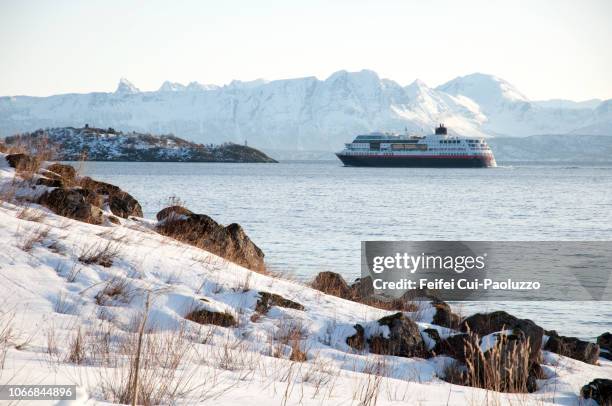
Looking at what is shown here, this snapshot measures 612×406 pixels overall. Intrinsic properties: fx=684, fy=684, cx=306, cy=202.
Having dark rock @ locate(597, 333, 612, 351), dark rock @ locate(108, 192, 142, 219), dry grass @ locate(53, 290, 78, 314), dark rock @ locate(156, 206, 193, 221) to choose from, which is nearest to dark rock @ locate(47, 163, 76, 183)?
dark rock @ locate(108, 192, 142, 219)

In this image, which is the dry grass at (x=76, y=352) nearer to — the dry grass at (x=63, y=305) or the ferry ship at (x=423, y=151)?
the dry grass at (x=63, y=305)

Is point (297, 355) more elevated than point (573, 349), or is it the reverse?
point (297, 355)

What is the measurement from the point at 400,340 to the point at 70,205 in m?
5.94

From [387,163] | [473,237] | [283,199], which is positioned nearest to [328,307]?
[473,237]

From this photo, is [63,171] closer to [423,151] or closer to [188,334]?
[188,334]

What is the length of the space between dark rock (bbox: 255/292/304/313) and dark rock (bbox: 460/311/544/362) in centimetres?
239

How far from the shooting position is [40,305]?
22.9ft

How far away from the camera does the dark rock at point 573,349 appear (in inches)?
406

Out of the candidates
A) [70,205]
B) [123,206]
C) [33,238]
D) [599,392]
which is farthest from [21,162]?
[599,392]

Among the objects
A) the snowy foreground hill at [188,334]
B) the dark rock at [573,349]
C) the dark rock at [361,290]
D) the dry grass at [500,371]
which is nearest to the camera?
the snowy foreground hill at [188,334]

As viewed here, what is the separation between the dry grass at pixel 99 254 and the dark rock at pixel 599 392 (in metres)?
5.77

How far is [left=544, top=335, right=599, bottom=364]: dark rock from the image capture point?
33.9 feet

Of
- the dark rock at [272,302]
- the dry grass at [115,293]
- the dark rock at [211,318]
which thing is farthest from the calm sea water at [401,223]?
the dry grass at [115,293]

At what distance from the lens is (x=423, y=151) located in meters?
138
